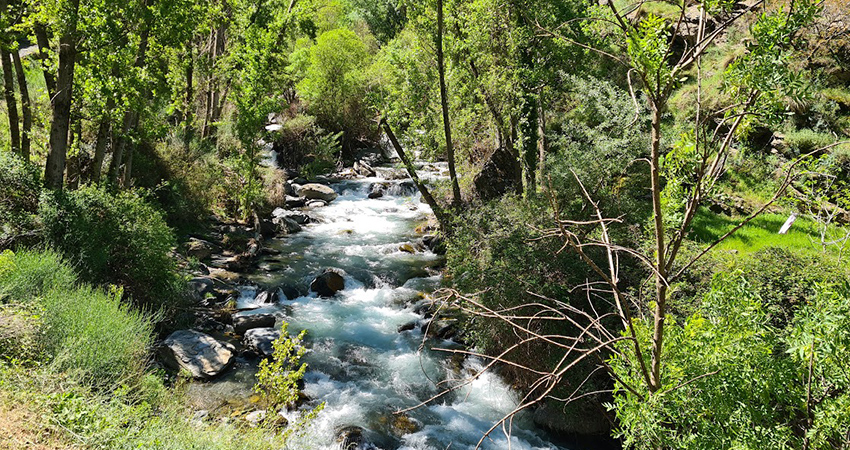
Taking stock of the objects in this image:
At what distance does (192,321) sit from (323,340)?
2616 mm

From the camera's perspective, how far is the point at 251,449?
489 cm

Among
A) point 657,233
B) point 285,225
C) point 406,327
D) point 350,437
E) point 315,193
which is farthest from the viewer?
point 315,193

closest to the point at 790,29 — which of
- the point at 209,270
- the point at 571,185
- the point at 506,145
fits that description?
the point at 571,185

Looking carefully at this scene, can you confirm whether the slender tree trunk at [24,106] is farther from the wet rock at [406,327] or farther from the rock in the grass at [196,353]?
the wet rock at [406,327]

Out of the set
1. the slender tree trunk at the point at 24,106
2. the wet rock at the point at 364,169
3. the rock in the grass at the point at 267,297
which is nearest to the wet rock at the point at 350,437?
the rock in the grass at the point at 267,297

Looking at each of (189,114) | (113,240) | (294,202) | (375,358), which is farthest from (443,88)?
(189,114)

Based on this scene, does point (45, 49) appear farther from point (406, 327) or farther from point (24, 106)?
point (406, 327)

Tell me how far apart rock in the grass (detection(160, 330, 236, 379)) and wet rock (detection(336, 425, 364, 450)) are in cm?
266

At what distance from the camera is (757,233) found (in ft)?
31.0

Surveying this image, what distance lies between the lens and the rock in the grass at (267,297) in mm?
11578

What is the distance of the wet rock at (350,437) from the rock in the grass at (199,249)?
757 cm

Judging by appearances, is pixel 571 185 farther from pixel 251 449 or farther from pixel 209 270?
pixel 209 270

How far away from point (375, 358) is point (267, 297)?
11.5 feet

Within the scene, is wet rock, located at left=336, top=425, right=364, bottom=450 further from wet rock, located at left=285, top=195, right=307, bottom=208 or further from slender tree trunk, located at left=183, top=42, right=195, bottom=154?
wet rock, located at left=285, top=195, right=307, bottom=208
